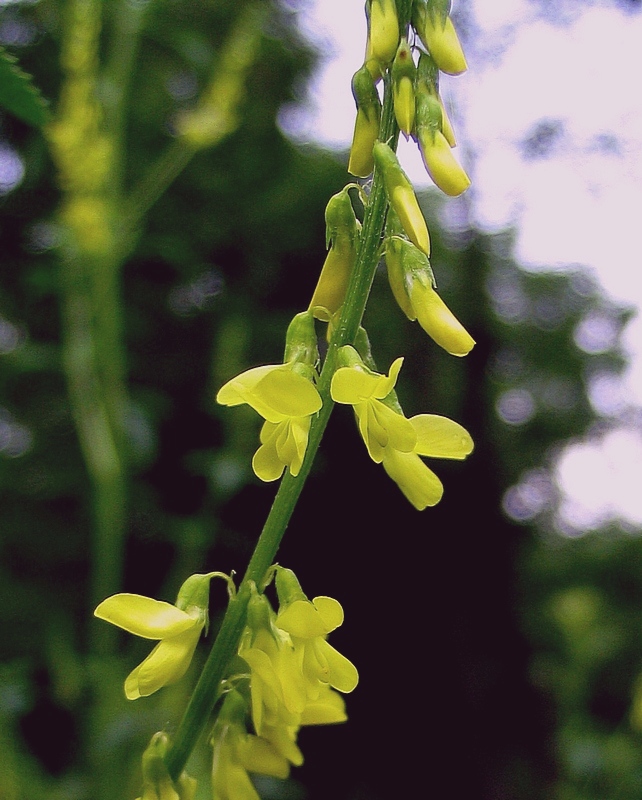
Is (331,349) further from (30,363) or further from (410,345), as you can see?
(410,345)

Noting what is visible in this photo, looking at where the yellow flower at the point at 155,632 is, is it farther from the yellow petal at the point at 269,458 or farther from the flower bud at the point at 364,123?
the flower bud at the point at 364,123

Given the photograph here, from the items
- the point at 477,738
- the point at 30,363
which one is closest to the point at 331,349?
the point at 30,363

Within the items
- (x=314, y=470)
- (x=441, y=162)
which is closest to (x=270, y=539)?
(x=441, y=162)

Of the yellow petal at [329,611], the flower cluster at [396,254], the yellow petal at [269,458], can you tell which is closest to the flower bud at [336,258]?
the flower cluster at [396,254]

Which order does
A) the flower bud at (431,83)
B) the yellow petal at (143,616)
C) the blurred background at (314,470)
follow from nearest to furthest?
1. the yellow petal at (143,616)
2. the flower bud at (431,83)
3. the blurred background at (314,470)

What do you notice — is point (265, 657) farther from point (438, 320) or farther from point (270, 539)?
point (438, 320)

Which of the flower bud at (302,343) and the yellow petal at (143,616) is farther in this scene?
the flower bud at (302,343)
